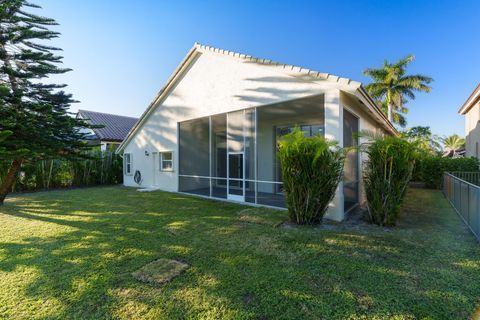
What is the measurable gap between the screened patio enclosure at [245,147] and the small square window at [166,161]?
776 mm

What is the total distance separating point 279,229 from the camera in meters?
5.17

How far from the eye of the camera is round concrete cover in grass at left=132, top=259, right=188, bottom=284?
3.06 meters

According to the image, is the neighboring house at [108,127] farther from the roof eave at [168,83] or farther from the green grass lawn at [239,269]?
the green grass lawn at [239,269]

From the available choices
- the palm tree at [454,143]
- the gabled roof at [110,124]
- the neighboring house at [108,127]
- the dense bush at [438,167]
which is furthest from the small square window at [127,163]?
the palm tree at [454,143]

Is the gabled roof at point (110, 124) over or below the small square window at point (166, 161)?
over

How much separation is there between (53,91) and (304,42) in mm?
13218

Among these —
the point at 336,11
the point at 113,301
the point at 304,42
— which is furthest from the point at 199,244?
the point at 304,42

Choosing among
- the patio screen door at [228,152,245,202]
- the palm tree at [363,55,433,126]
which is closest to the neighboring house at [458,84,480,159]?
the palm tree at [363,55,433,126]

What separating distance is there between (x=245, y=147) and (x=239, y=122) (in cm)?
100

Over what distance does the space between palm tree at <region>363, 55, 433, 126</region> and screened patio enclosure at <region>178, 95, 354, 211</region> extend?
20.3 metres

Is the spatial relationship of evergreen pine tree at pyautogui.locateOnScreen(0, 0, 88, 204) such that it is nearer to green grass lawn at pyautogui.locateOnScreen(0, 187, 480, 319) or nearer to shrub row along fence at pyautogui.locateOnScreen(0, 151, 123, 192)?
shrub row along fence at pyautogui.locateOnScreen(0, 151, 123, 192)

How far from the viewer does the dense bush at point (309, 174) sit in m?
5.28

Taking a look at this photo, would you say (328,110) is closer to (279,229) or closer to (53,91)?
(279,229)

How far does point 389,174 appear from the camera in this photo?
5.36m
